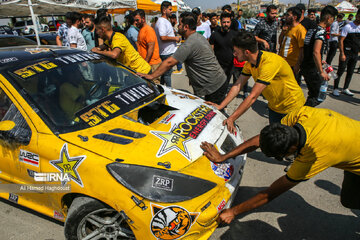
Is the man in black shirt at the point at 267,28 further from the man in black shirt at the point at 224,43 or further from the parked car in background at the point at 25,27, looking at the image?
the parked car in background at the point at 25,27

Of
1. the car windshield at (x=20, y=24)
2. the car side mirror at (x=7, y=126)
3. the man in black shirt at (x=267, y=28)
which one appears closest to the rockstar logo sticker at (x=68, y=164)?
the car side mirror at (x=7, y=126)

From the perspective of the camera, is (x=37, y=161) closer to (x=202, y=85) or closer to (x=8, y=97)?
(x=8, y=97)

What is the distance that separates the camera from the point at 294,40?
14.4 feet

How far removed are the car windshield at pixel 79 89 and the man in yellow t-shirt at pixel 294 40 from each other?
2679 mm

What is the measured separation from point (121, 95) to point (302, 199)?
86.0 inches

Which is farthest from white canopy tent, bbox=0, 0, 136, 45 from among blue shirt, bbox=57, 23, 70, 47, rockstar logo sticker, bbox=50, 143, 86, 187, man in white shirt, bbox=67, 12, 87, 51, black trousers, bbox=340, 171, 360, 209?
black trousers, bbox=340, 171, 360, 209

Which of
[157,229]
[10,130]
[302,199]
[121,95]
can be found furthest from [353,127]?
[10,130]

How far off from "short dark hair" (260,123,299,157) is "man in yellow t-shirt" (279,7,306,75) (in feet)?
10.3

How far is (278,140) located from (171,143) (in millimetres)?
911

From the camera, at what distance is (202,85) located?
3658mm

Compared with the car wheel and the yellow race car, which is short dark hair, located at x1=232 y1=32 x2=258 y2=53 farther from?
the car wheel

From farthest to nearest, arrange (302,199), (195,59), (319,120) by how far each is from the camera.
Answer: (195,59), (302,199), (319,120)

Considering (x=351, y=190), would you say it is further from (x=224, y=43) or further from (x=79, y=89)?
(x=224, y=43)

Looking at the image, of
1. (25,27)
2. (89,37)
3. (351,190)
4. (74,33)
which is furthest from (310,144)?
(25,27)
